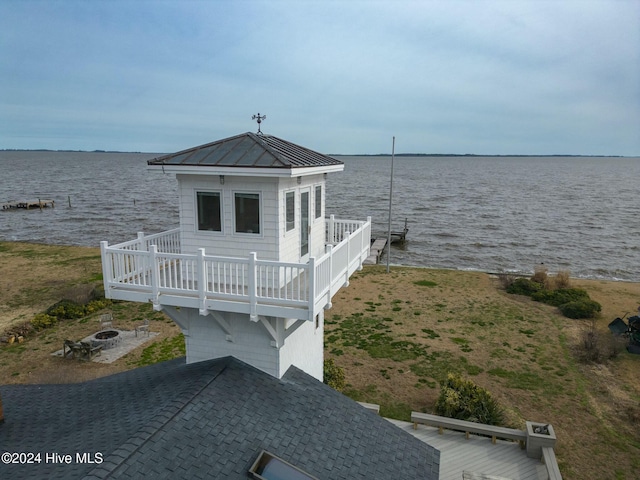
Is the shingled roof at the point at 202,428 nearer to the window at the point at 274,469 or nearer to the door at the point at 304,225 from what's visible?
the window at the point at 274,469

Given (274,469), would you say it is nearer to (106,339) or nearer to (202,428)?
(202,428)

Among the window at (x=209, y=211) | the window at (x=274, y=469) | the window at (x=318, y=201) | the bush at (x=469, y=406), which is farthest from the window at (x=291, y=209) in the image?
the bush at (x=469, y=406)

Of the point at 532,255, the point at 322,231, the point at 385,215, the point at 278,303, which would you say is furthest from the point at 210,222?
the point at 385,215

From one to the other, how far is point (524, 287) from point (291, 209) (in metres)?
22.6

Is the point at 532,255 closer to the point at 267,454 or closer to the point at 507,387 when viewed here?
the point at 507,387

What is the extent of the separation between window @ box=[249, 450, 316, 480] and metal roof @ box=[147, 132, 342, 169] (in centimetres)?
510

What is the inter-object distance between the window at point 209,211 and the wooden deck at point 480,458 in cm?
823

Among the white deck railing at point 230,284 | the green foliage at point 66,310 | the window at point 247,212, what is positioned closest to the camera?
the white deck railing at point 230,284

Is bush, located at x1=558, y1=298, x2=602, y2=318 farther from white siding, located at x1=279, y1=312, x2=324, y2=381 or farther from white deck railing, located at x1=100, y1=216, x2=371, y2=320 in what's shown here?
white deck railing, located at x1=100, y1=216, x2=371, y2=320

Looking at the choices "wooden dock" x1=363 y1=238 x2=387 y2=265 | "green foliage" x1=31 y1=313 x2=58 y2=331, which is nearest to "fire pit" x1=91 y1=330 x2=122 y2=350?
"green foliage" x1=31 y1=313 x2=58 y2=331

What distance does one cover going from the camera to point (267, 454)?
7.13 m

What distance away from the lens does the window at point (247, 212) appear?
9.30 metres

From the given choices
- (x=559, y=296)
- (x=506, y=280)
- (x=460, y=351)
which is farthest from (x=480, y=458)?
(x=506, y=280)

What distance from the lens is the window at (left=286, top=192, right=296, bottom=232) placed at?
9.71m
